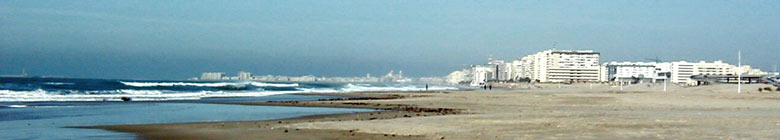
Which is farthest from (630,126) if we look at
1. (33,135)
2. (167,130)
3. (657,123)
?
(33,135)

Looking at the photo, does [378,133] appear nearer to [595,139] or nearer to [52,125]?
[595,139]

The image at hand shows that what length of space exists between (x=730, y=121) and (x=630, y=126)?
274cm

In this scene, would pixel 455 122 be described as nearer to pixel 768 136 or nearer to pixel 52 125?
pixel 768 136

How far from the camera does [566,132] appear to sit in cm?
1436

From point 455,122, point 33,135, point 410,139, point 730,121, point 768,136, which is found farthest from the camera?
point 455,122

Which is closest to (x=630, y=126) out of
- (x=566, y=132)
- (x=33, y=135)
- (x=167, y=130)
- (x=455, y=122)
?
(x=566, y=132)

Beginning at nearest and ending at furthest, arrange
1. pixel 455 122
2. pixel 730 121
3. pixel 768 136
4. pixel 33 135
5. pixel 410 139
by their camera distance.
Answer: pixel 768 136
pixel 410 139
pixel 33 135
pixel 730 121
pixel 455 122

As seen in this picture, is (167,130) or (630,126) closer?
(630,126)

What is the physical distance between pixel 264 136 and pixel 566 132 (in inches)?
240

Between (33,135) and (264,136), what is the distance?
4.76 metres

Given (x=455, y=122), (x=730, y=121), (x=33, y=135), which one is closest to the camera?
(x=33, y=135)

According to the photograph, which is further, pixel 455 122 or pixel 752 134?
pixel 455 122

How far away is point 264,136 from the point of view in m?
15.6

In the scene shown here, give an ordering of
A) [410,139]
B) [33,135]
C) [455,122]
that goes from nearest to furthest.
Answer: [410,139] < [33,135] < [455,122]
